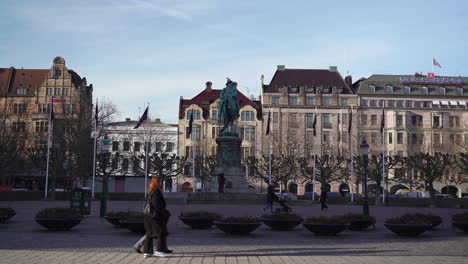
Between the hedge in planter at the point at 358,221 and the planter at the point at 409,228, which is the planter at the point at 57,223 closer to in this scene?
the hedge in planter at the point at 358,221

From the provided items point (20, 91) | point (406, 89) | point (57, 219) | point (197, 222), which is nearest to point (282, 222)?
point (197, 222)

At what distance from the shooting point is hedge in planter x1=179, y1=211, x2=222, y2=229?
61.1 feet

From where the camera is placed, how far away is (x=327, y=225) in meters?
16.8

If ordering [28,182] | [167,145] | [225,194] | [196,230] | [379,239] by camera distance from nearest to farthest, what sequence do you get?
[379,239] → [196,230] → [225,194] → [28,182] → [167,145]

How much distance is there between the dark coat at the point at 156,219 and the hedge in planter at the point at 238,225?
15.3ft

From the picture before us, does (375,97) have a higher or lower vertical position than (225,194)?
higher

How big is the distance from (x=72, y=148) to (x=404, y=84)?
5490cm

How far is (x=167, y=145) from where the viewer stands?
81250mm

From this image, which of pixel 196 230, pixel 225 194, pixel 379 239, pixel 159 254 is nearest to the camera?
pixel 159 254

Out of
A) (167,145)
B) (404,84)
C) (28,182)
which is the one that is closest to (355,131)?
(404,84)

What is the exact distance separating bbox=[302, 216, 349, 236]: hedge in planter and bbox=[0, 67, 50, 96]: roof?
6980 cm

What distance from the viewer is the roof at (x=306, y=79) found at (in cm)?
8450

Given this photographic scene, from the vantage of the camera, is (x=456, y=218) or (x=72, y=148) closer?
(x=456, y=218)

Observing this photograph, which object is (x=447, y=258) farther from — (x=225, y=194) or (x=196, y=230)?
(x=225, y=194)
